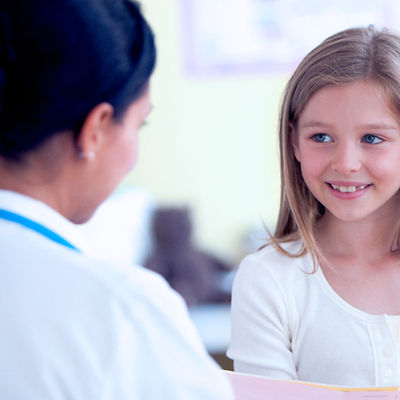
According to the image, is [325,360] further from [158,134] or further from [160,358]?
[158,134]

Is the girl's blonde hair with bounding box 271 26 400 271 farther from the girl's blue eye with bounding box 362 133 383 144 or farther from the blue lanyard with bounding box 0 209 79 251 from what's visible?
the blue lanyard with bounding box 0 209 79 251

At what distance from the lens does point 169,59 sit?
3.52 metres

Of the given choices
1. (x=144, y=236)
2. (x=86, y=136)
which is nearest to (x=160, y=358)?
(x=86, y=136)

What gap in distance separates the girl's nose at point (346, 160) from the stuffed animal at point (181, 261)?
2.05 m

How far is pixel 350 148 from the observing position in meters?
1.03

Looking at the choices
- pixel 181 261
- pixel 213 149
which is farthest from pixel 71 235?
pixel 213 149

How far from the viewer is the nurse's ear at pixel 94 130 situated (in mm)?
660

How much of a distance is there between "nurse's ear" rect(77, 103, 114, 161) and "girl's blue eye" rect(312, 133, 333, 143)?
0.49 metres

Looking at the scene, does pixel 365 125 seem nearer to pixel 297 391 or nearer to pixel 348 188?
pixel 348 188

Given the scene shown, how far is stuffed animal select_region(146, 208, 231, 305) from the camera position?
3.06 m

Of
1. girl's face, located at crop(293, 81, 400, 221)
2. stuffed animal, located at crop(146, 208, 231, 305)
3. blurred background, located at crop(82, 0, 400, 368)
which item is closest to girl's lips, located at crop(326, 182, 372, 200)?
girl's face, located at crop(293, 81, 400, 221)

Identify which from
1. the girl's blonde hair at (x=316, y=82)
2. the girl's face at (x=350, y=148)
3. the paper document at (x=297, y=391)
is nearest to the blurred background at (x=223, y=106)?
the girl's blonde hair at (x=316, y=82)

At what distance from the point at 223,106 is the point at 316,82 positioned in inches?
98.9

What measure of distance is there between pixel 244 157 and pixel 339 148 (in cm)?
255
